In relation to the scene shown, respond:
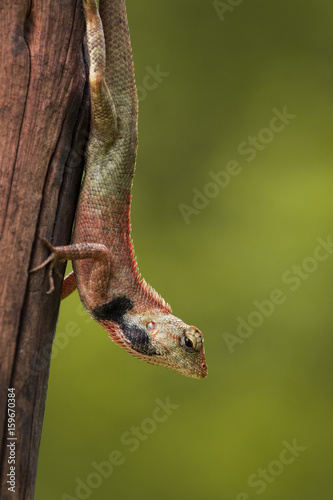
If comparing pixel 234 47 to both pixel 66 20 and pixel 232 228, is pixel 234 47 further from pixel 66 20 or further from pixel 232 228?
pixel 66 20

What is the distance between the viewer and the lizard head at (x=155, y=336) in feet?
10.9

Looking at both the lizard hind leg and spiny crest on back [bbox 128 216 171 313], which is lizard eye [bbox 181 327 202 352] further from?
the lizard hind leg

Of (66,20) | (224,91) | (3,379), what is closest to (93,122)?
(66,20)

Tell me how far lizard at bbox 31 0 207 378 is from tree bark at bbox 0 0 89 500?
0.51ft

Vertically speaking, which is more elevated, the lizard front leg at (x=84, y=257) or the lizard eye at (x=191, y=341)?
the lizard front leg at (x=84, y=257)

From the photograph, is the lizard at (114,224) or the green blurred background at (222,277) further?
the green blurred background at (222,277)

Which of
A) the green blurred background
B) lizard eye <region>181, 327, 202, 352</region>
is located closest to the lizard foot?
lizard eye <region>181, 327, 202, 352</region>

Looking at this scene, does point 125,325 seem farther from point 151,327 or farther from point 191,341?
point 191,341

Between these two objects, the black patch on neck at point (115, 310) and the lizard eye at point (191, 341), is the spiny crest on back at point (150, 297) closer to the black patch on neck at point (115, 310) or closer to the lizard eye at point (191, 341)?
the black patch on neck at point (115, 310)

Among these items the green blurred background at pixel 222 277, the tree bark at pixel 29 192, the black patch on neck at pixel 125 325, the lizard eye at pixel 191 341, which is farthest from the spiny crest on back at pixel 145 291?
the green blurred background at pixel 222 277

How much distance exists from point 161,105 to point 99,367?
2.97 meters

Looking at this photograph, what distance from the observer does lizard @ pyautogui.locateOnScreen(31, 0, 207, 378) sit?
3064mm

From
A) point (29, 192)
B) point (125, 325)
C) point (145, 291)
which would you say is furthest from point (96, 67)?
point (125, 325)

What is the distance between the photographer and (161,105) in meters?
7.12
